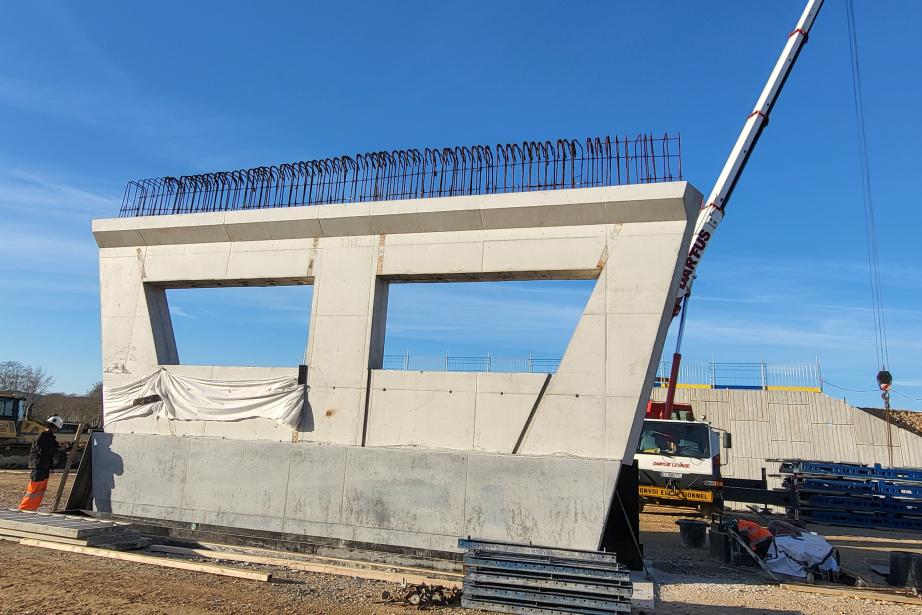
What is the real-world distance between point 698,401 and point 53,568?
24.7 m

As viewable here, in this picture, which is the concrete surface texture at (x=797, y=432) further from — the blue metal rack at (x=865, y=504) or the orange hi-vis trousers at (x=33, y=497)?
the orange hi-vis trousers at (x=33, y=497)

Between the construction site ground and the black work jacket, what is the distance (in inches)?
114

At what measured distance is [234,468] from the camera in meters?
10.8

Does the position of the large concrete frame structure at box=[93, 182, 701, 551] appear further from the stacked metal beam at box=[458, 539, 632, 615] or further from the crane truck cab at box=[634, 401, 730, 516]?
the crane truck cab at box=[634, 401, 730, 516]

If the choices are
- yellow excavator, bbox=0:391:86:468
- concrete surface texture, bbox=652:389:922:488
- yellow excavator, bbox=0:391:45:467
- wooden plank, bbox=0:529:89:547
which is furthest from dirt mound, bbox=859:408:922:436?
yellow excavator, bbox=0:391:45:467

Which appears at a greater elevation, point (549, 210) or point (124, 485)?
point (549, 210)

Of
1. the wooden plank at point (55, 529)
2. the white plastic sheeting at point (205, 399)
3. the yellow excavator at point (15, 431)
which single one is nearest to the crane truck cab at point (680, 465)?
the white plastic sheeting at point (205, 399)

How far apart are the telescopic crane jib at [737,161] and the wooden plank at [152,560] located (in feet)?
41.9

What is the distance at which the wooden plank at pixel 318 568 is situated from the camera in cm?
848

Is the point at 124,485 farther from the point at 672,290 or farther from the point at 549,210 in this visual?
the point at 672,290

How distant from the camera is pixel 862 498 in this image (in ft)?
60.5

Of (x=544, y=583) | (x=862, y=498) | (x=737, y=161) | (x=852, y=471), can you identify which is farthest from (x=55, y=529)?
(x=852, y=471)

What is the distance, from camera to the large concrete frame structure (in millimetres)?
9172

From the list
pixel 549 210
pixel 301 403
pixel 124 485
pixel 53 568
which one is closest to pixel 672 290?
pixel 549 210
